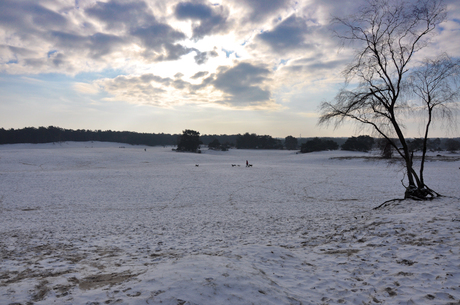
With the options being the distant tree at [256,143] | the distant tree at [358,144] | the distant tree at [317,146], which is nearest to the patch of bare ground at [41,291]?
the distant tree at [358,144]

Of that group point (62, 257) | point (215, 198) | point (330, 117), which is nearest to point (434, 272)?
point (330, 117)

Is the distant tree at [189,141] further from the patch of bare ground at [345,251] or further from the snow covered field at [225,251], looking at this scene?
the patch of bare ground at [345,251]

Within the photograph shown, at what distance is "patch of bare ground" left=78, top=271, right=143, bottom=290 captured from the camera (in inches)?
206

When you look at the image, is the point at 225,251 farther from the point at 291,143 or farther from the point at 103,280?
the point at 291,143

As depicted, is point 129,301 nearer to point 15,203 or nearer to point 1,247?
point 1,247

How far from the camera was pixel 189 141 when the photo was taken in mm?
89062

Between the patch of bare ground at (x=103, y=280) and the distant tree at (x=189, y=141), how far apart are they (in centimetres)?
8433

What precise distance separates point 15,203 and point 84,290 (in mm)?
17424

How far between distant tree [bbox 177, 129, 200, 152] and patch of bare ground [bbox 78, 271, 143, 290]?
277ft

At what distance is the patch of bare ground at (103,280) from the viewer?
5223 mm

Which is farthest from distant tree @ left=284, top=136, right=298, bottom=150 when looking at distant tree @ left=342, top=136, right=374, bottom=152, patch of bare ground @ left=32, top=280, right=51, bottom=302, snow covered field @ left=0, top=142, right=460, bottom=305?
patch of bare ground @ left=32, top=280, right=51, bottom=302

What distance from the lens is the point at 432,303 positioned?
4457mm

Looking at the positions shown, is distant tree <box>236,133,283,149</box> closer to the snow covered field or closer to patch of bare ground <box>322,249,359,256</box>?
the snow covered field

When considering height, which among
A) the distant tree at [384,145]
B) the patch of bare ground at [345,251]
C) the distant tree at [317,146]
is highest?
the distant tree at [317,146]
